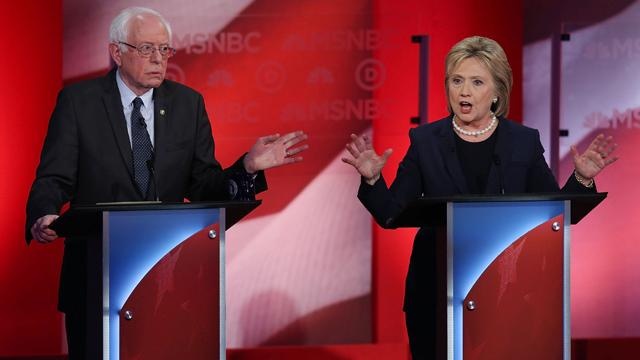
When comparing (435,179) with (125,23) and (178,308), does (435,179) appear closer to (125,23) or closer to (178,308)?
(178,308)

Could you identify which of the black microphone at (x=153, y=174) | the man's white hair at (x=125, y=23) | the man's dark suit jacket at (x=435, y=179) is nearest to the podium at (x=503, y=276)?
the man's dark suit jacket at (x=435, y=179)

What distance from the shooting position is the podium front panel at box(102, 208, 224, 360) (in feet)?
9.59

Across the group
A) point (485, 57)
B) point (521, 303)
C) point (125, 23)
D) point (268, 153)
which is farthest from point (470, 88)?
point (125, 23)

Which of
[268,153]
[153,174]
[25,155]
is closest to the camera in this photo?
[153,174]

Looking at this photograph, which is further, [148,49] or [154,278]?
[148,49]

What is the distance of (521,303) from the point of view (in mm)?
2992

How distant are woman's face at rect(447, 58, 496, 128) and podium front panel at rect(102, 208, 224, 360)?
37.2 inches

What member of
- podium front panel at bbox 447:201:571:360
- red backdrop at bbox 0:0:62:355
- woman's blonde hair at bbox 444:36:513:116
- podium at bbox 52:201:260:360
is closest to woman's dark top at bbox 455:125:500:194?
woman's blonde hair at bbox 444:36:513:116

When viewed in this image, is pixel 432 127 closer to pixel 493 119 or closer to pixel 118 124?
pixel 493 119

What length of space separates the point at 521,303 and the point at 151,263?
40.1 inches

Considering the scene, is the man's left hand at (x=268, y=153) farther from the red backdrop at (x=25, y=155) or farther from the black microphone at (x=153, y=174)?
the red backdrop at (x=25, y=155)

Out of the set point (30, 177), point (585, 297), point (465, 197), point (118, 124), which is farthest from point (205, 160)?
point (585, 297)

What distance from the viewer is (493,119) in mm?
3619

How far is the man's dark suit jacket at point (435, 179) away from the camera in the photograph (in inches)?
135
